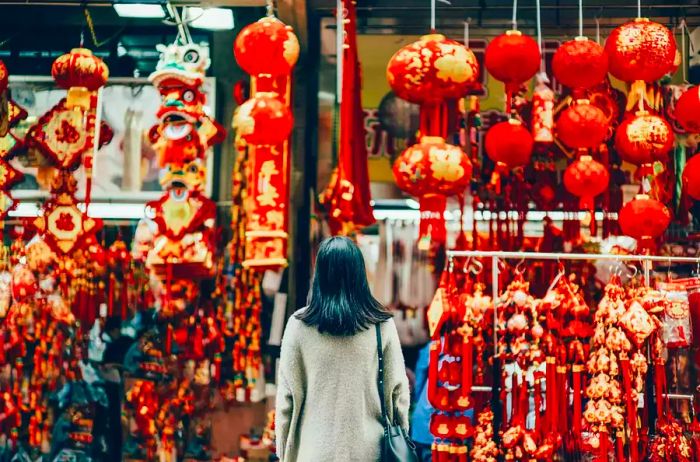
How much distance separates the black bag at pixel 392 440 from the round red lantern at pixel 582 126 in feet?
6.49

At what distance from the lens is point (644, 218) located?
491 centimetres

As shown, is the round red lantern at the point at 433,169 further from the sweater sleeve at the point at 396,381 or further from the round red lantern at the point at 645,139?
the sweater sleeve at the point at 396,381

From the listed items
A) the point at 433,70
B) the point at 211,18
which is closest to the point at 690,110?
the point at 433,70

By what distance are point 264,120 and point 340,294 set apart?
1.51 metres

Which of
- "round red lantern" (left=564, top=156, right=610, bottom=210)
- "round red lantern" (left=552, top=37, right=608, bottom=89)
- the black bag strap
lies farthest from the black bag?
"round red lantern" (left=552, top=37, right=608, bottom=89)

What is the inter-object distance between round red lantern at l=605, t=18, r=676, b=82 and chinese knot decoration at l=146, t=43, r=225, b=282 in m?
2.17

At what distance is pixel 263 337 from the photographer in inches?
233

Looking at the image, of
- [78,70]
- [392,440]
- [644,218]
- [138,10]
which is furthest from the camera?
[138,10]

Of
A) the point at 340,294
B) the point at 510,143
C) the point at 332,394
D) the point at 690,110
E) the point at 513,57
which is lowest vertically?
the point at 332,394

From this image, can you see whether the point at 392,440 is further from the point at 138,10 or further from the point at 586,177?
the point at 138,10

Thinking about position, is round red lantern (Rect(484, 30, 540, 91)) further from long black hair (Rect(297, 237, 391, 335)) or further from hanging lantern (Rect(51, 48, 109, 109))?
hanging lantern (Rect(51, 48, 109, 109))

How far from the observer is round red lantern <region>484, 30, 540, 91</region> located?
183 inches

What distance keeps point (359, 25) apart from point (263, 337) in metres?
2.06

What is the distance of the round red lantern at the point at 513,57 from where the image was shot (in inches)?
183
